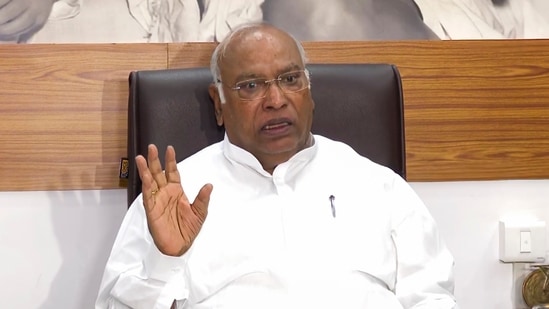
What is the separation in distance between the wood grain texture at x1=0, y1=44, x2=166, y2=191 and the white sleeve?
8 cm

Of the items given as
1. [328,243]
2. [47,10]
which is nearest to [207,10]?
[47,10]

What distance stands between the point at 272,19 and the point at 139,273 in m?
0.80

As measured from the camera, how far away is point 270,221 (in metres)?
1.74

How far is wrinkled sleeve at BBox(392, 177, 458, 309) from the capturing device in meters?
1.67

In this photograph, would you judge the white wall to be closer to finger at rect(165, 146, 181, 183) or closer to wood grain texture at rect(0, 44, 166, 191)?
wood grain texture at rect(0, 44, 166, 191)

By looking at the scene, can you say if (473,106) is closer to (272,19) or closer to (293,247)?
(272,19)

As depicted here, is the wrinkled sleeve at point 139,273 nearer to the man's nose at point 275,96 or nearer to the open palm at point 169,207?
the open palm at point 169,207

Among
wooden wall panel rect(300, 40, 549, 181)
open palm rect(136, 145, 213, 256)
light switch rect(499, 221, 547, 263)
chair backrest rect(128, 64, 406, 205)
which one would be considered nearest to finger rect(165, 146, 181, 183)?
open palm rect(136, 145, 213, 256)

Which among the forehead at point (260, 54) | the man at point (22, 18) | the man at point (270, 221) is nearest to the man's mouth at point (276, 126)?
the man at point (270, 221)

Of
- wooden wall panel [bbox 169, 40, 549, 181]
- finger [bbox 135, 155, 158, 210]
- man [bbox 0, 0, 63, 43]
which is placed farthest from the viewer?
wooden wall panel [bbox 169, 40, 549, 181]

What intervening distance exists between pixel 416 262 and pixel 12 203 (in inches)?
40.6

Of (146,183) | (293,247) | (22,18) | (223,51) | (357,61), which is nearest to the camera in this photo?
(146,183)

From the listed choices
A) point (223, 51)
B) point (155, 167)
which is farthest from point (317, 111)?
point (155, 167)

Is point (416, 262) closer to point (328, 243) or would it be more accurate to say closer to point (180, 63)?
point (328, 243)
